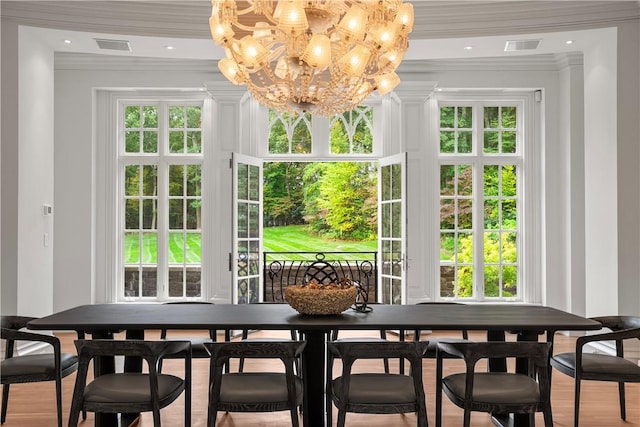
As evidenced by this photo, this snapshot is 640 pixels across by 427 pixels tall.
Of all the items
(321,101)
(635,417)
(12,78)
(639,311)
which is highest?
(12,78)

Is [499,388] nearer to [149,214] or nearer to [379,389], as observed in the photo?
[379,389]

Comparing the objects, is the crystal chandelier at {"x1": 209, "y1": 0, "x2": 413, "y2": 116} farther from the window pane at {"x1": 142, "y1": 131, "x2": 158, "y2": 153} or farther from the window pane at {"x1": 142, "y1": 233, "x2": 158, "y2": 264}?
the window pane at {"x1": 142, "y1": 233, "x2": 158, "y2": 264}

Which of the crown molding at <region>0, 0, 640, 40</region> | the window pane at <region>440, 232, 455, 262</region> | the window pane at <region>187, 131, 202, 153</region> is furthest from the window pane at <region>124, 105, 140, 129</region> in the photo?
the window pane at <region>440, 232, 455, 262</region>

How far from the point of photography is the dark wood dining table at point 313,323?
3.09 meters

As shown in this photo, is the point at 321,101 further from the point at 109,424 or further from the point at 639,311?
the point at 639,311

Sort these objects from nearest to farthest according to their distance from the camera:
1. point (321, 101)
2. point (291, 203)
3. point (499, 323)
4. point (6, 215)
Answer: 1. point (499, 323)
2. point (321, 101)
3. point (6, 215)
4. point (291, 203)

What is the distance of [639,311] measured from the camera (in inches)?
204

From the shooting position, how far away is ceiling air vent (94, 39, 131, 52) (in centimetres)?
555

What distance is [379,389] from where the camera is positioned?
2.84 meters

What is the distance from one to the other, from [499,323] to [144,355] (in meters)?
1.97

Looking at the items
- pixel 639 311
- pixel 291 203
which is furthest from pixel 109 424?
pixel 291 203

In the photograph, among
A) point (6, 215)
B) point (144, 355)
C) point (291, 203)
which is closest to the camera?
point (144, 355)

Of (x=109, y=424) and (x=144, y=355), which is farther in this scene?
(x=109, y=424)

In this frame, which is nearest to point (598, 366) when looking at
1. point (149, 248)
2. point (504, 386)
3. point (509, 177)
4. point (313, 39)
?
point (504, 386)
